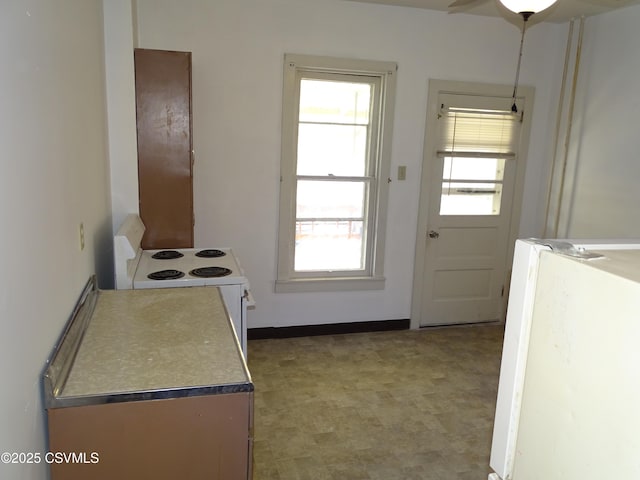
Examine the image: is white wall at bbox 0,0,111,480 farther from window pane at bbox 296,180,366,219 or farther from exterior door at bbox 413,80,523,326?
exterior door at bbox 413,80,523,326

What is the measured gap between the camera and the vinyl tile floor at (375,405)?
8.15ft

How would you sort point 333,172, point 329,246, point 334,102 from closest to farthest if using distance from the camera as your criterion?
point 334,102, point 333,172, point 329,246

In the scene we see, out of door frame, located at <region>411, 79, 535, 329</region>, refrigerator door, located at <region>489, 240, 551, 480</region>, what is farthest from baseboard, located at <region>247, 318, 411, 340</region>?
refrigerator door, located at <region>489, 240, 551, 480</region>

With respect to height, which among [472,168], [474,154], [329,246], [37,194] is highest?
[474,154]

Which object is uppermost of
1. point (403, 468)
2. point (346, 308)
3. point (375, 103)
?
point (375, 103)

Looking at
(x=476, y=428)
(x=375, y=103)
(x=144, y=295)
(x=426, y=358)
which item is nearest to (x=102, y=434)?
(x=144, y=295)

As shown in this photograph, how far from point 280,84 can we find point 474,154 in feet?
5.70

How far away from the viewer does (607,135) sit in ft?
12.2

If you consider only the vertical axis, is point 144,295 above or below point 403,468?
above

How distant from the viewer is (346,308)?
4.14m

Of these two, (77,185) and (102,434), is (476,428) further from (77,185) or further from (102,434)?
(77,185)

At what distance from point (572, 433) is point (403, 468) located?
181cm

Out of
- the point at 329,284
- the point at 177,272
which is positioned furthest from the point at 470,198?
the point at 177,272

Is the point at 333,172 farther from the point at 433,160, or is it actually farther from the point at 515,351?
the point at 515,351
